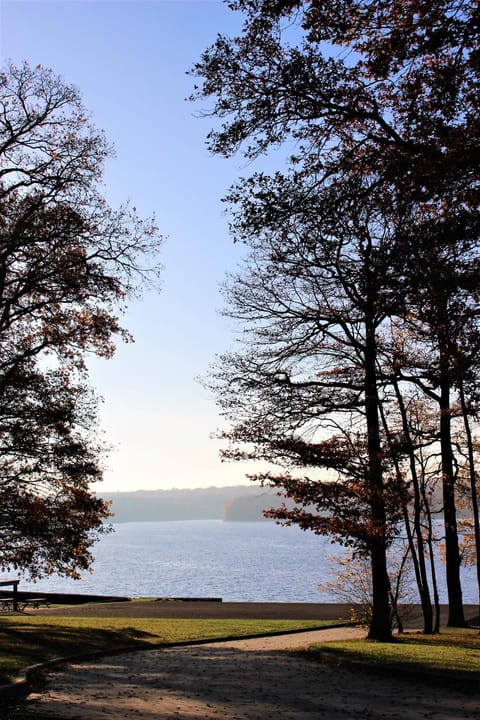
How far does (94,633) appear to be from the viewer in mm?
19109

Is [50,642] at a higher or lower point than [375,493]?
lower

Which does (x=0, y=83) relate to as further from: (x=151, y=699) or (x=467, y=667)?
(x=467, y=667)

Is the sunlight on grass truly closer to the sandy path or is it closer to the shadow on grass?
the sandy path

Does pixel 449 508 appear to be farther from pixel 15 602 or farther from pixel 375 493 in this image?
pixel 15 602

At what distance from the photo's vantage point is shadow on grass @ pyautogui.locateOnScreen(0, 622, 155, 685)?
13.3 metres

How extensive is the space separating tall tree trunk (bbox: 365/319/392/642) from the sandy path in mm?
4137

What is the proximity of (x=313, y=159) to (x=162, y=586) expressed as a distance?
2873 inches

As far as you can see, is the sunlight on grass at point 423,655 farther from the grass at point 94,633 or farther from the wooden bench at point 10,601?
the wooden bench at point 10,601

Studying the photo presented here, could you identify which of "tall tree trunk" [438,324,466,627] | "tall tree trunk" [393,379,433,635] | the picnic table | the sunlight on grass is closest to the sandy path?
the sunlight on grass

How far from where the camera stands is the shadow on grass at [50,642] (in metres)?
13.3

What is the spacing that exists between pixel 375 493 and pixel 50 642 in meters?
7.96

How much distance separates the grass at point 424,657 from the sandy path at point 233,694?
426 mm

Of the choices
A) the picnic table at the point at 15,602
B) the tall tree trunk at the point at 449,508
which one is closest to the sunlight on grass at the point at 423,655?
the tall tree trunk at the point at 449,508

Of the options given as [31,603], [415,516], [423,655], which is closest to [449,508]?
[415,516]
